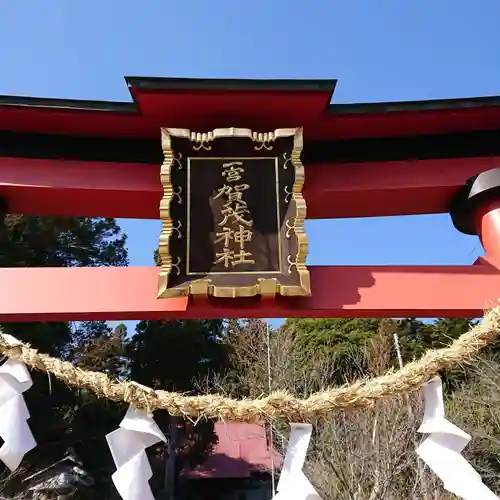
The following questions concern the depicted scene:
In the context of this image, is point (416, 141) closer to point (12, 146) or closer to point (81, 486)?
point (12, 146)

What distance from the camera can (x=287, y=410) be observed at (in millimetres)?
2061

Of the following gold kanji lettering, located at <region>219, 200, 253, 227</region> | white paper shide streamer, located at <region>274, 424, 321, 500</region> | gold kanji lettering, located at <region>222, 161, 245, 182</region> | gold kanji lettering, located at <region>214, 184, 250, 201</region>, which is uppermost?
gold kanji lettering, located at <region>222, 161, 245, 182</region>

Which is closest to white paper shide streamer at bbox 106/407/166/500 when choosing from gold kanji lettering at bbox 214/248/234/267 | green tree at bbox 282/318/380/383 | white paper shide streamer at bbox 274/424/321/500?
white paper shide streamer at bbox 274/424/321/500

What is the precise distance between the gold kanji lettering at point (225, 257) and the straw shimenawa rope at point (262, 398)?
101cm

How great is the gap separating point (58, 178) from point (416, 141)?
8.06ft

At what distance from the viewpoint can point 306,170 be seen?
3.48 metres

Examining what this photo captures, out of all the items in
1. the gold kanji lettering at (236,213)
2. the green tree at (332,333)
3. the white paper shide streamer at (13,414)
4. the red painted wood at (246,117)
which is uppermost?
the green tree at (332,333)

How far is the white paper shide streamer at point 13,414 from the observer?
2080mm

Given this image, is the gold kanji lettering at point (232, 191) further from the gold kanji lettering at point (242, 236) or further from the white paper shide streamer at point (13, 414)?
the white paper shide streamer at point (13, 414)

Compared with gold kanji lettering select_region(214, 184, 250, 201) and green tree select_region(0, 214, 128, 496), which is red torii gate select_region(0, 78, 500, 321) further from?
green tree select_region(0, 214, 128, 496)

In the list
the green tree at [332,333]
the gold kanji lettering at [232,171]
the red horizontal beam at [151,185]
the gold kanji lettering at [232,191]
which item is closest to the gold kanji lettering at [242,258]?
the gold kanji lettering at [232,191]

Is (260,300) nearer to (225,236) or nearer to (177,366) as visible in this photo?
(225,236)

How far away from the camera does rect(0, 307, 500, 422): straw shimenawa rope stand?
2.05 metres

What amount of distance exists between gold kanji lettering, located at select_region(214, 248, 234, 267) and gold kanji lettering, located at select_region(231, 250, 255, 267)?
19mm
